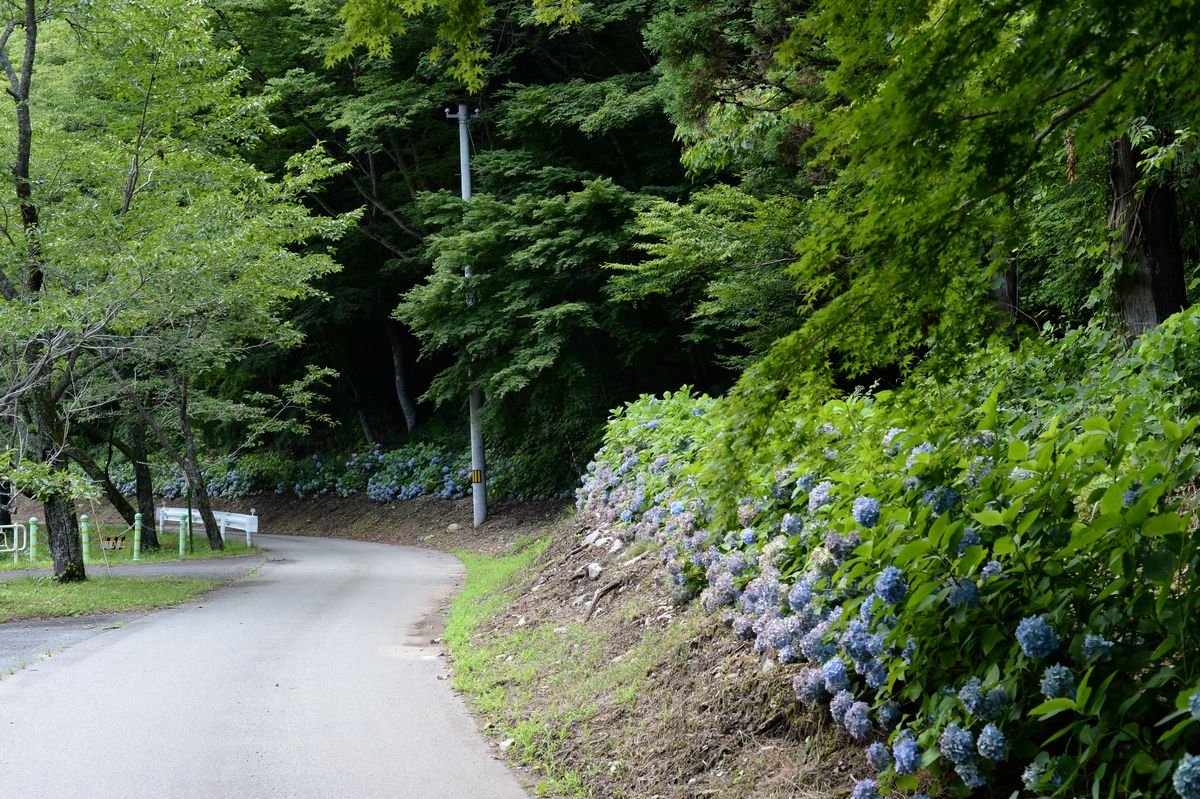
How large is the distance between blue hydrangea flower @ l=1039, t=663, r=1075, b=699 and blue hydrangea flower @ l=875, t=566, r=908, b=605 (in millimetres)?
617

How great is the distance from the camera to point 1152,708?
9.71 feet

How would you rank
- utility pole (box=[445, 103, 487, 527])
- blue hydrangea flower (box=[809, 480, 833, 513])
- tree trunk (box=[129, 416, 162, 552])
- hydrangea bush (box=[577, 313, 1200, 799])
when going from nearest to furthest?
hydrangea bush (box=[577, 313, 1200, 799]) < blue hydrangea flower (box=[809, 480, 833, 513]) < utility pole (box=[445, 103, 487, 527]) < tree trunk (box=[129, 416, 162, 552])

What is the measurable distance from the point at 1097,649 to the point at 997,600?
0.50 meters

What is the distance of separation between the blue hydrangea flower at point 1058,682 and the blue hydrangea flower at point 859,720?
3.15 ft

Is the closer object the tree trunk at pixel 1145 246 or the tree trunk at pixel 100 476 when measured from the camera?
the tree trunk at pixel 1145 246

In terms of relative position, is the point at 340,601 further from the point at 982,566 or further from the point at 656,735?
the point at 982,566

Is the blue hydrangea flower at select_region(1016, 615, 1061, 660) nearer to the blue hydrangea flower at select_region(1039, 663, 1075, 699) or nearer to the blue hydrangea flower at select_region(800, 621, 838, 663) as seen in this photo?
the blue hydrangea flower at select_region(1039, 663, 1075, 699)

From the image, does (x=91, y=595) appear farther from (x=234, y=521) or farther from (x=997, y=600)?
(x=997, y=600)

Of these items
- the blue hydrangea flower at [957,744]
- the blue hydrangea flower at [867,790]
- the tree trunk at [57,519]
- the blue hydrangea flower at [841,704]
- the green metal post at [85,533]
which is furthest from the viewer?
the green metal post at [85,533]

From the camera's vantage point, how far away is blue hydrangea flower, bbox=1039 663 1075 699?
2.96 meters

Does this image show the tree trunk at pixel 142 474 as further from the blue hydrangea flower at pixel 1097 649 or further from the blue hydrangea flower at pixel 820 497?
the blue hydrangea flower at pixel 1097 649

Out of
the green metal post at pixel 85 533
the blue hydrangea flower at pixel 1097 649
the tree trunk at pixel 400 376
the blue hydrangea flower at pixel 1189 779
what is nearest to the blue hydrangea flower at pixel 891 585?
the blue hydrangea flower at pixel 1097 649

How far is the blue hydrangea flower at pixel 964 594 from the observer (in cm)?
329

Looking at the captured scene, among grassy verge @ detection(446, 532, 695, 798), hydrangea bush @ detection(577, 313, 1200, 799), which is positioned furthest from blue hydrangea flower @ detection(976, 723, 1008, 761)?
grassy verge @ detection(446, 532, 695, 798)
